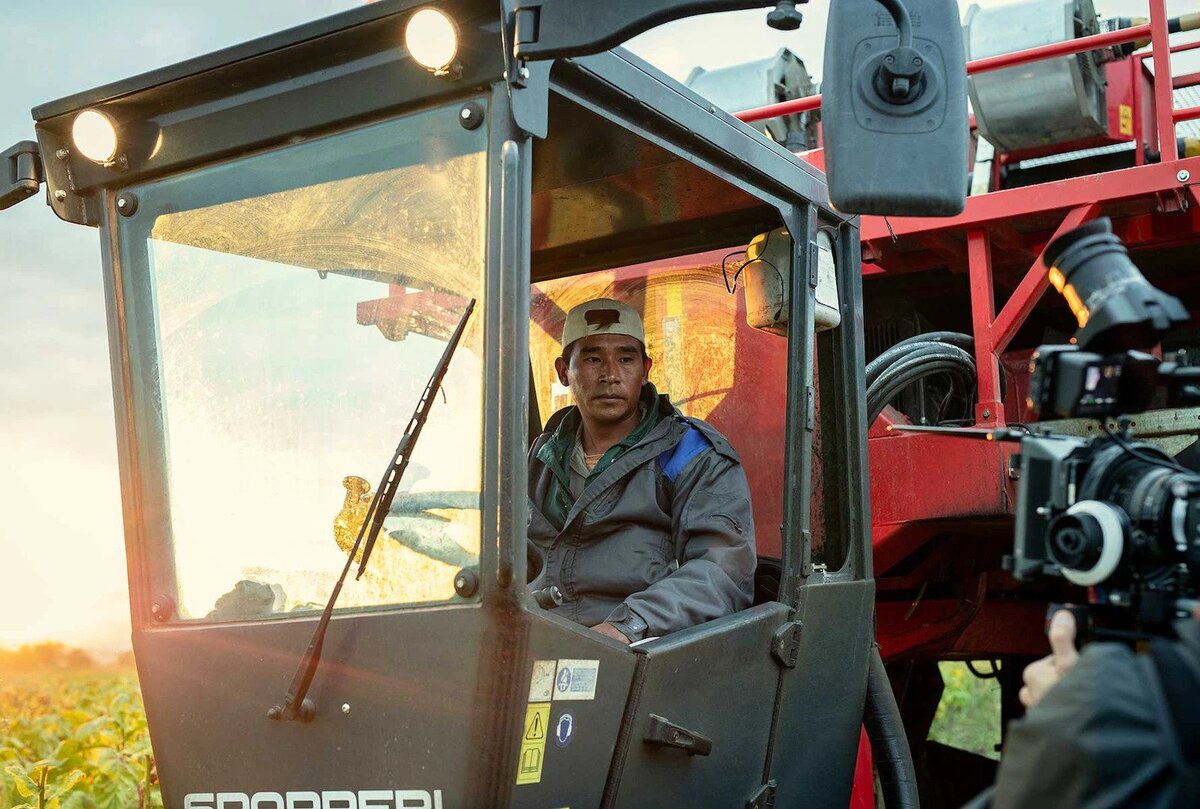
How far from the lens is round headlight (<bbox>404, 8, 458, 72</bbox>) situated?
2500mm

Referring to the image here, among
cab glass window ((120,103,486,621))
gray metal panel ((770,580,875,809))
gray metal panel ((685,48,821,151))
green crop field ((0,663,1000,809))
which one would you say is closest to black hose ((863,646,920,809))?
gray metal panel ((770,580,875,809))

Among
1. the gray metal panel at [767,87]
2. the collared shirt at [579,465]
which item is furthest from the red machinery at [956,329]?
the gray metal panel at [767,87]

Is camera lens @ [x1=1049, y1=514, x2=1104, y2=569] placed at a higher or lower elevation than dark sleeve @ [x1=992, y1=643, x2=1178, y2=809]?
higher

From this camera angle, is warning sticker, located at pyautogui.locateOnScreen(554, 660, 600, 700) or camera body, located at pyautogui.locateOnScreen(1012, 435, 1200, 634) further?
warning sticker, located at pyautogui.locateOnScreen(554, 660, 600, 700)

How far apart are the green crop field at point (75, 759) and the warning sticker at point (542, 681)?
276 cm

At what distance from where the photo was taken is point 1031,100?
422cm

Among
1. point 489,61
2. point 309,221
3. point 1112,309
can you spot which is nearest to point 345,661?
point 309,221

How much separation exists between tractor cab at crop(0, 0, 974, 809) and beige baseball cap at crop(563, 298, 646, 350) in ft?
1.35

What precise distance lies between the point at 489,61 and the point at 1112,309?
3.80 feet

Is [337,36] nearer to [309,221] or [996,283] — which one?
[309,221]

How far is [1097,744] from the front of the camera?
55.7 inches

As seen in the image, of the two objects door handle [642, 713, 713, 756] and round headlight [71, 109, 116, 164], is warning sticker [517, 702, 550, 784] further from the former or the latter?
round headlight [71, 109, 116, 164]

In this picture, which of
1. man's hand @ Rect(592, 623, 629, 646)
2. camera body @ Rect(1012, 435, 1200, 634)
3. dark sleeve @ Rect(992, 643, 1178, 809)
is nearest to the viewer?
dark sleeve @ Rect(992, 643, 1178, 809)

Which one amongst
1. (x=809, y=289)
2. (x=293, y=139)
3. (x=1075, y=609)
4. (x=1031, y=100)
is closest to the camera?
(x=1075, y=609)
